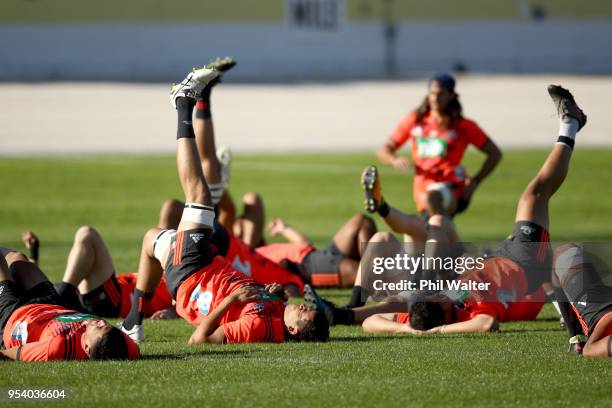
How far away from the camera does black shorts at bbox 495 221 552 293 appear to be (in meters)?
9.98

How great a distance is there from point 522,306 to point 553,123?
97.8 ft

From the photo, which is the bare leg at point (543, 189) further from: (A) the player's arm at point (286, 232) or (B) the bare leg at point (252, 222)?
(B) the bare leg at point (252, 222)

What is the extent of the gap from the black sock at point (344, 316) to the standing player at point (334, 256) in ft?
6.36

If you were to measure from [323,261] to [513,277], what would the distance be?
3.10 metres

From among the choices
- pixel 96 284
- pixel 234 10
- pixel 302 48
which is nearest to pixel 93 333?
pixel 96 284

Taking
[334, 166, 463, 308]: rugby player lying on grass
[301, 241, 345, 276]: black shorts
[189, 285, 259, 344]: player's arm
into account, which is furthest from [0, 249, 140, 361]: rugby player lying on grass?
[301, 241, 345, 276]: black shorts

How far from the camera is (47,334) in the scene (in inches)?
313

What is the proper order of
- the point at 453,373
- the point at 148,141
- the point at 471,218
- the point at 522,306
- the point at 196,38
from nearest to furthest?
the point at 453,373, the point at 522,306, the point at 471,218, the point at 148,141, the point at 196,38

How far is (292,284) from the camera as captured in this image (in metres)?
11.9

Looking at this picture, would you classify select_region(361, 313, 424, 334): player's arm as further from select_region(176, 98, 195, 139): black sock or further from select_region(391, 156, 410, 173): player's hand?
select_region(391, 156, 410, 173): player's hand

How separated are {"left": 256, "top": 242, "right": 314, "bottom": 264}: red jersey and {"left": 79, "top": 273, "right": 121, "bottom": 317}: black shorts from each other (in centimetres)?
252

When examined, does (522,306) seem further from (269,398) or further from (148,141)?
(148,141)

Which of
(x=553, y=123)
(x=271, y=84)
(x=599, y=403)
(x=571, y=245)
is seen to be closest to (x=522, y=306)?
(x=571, y=245)

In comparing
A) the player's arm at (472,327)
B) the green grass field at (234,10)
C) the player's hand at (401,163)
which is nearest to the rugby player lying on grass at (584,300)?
the player's arm at (472,327)
